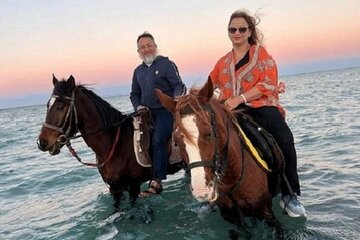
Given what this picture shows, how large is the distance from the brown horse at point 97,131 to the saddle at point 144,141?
138 mm

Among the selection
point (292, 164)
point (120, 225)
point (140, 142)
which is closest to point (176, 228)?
point (120, 225)

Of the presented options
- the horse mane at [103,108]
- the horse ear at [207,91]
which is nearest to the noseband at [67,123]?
the horse mane at [103,108]

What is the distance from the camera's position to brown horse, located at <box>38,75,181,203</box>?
5.47 meters

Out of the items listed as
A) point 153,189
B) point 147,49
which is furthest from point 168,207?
point 147,49

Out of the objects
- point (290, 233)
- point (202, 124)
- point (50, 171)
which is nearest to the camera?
point (202, 124)

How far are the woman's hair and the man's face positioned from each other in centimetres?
189

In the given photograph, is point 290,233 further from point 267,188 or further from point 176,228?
point 176,228

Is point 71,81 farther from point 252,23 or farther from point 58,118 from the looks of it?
point 252,23

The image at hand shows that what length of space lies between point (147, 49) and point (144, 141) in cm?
143

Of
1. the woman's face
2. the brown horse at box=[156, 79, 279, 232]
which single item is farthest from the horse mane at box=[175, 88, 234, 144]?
the woman's face

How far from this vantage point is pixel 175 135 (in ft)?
10.6

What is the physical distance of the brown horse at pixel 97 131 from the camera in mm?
5473

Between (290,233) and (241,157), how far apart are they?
1.55m

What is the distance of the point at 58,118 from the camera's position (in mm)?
5473
